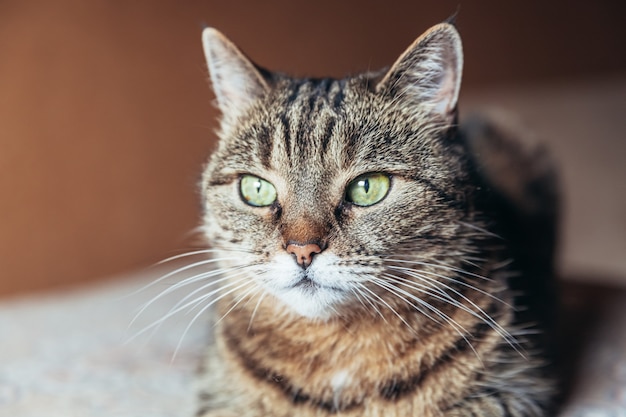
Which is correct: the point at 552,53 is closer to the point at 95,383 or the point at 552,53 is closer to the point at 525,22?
the point at 525,22

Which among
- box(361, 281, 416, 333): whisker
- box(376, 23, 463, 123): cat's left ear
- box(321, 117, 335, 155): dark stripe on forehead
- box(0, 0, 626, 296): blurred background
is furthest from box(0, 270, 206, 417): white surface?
box(376, 23, 463, 123): cat's left ear

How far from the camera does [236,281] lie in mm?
1189

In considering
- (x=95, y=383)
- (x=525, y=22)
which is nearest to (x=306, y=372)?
(x=95, y=383)

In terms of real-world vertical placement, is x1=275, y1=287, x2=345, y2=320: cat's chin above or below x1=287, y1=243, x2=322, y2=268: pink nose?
below

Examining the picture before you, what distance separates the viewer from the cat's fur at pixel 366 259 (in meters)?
1.09

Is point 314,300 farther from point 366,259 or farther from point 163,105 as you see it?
point 163,105

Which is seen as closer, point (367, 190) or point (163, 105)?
point (367, 190)

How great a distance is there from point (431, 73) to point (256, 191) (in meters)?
0.35

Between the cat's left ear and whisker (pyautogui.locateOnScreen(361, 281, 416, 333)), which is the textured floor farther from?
the cat's left ear

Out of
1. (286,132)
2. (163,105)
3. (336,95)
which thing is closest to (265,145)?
(286,132)

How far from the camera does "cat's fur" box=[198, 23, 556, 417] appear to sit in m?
1.09

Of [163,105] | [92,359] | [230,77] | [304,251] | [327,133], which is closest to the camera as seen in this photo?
[304,251]

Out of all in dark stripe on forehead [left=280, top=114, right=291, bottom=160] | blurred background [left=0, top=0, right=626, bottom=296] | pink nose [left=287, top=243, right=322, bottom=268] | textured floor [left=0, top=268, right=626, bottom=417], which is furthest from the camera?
blurred background [left=0, top=0, right=626, bottom=296]

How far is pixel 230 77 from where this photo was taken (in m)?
1.28
